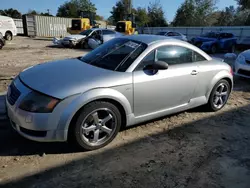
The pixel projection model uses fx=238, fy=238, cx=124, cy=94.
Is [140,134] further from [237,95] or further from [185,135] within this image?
[237,95]

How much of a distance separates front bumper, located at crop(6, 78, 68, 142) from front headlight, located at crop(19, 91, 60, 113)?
0.16 feet

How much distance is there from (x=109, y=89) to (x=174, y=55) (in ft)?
4.75

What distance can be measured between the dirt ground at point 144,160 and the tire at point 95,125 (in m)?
0.13

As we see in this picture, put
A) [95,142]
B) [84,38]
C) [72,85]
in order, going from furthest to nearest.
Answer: [84,38], [95,142], [72,85]

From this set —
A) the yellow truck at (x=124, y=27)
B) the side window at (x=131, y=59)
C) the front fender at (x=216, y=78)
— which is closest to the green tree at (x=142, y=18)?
the yellow truck at (x=124, y=27)

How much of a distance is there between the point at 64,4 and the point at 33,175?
237 feet

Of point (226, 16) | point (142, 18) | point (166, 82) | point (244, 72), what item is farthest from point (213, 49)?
point (226, 16)

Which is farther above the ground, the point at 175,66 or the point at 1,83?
the point at 175,66

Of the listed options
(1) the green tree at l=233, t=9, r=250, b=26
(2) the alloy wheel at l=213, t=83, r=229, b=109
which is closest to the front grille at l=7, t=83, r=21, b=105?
(2) the alloy wheel at l=213, t=83, r=229, b=109

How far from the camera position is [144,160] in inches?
121

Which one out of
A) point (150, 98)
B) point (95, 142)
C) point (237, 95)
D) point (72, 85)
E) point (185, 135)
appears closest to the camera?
point (72, 85)

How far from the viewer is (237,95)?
604 centimetres

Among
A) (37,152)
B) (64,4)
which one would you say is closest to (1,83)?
(37,152)

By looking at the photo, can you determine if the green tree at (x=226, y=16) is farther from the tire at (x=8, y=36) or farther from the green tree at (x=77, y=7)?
the tire at (x=8, y=36)
